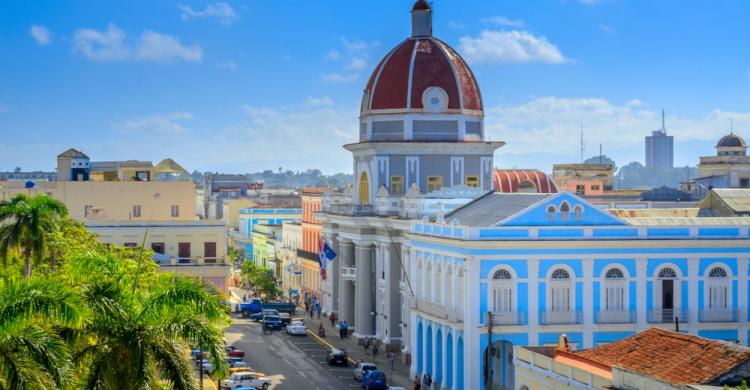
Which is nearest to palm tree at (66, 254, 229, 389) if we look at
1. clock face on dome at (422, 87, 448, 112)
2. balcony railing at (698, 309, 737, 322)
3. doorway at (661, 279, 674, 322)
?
doorway at (661, 279, 674, 322)

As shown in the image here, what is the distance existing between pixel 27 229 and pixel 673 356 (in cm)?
3067

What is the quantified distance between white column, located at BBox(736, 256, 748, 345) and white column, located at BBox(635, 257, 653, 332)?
4215 mm

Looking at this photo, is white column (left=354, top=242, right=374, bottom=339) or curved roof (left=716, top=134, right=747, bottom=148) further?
curved roof (left=716, top=134, right=747, bottom=148)

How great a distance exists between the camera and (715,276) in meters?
62.1

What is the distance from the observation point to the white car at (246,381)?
6208 centimetres

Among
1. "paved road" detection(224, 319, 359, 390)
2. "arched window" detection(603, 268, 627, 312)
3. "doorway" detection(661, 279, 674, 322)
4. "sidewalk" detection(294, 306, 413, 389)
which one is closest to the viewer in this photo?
"arched window" detection(603, 268, 627, 312)

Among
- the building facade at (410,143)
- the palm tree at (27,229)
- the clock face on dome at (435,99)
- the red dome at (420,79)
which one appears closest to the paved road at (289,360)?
the building facade at (410,143)

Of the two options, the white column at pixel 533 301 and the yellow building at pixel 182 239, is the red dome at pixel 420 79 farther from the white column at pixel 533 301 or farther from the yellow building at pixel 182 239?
the white column at pixel 533 301

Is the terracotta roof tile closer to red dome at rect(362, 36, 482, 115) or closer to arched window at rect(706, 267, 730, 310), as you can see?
arched window at rect(706, 267, 730, 310)

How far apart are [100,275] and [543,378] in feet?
49.5

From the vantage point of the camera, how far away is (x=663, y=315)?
201ft

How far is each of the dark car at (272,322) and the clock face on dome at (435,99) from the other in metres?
17.7

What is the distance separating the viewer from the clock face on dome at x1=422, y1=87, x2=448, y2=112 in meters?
80.4

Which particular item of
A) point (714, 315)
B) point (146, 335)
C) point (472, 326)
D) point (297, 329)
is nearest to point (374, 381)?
point (472, 326)
